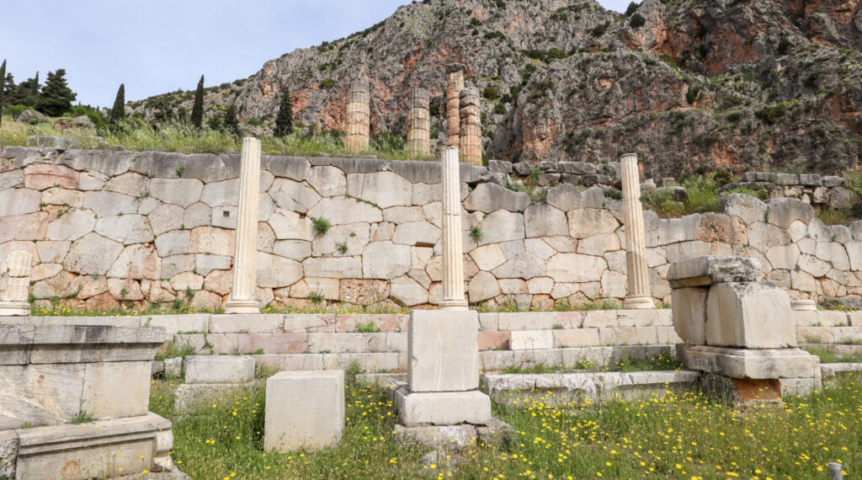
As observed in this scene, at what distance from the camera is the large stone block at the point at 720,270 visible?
17.7ft

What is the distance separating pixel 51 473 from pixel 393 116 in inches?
1731

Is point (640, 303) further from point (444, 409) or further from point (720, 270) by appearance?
point (444, 409)

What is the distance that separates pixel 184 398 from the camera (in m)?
4.78

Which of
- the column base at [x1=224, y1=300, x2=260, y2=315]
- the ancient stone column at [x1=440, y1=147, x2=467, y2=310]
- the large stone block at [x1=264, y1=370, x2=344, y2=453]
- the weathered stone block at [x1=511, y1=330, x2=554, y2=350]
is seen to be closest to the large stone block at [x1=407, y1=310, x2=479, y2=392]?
the large stone block at [x1=264, y1=370, x2=344, y2=453]

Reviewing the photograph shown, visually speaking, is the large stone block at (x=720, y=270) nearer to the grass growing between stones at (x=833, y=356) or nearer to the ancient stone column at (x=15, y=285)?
the grass growing between stones at (x=833, y=356)

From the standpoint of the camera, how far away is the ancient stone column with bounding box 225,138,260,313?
24.2 ft

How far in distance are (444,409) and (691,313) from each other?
3.67m

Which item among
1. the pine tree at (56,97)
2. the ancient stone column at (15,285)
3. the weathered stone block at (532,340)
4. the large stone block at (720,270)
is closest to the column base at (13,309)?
the ancient stone column at (15,285)

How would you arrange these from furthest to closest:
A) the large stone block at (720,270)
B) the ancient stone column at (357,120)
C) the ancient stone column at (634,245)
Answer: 1. the ancient stone column at (357,120)
2. the ancient stone column at (634,245)
3. the large stone block at (720,270)

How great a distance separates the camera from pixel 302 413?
4.06 meters

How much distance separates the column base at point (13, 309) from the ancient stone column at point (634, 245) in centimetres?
1002

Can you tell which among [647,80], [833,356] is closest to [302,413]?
[833,356]

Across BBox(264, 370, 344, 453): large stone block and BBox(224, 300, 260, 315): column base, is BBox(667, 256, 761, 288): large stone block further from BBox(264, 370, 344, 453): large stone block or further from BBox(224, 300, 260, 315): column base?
BBox(224, 300, 260, 315): column base

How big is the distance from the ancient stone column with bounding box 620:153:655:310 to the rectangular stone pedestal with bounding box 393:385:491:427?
17.2 feet
